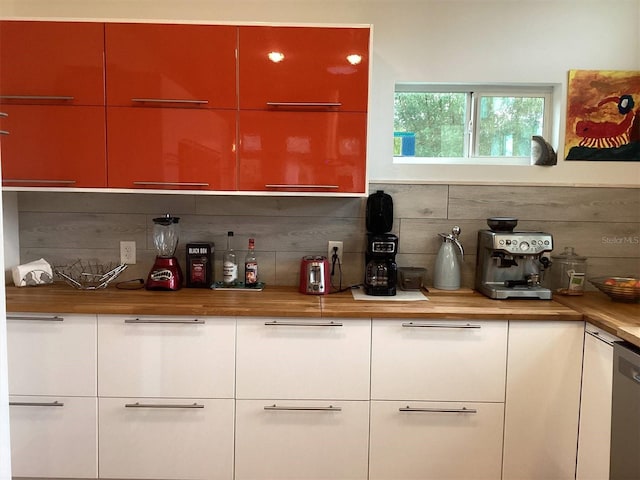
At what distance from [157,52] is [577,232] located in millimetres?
2247

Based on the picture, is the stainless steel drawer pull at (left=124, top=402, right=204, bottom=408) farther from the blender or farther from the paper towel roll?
the paper towel roll

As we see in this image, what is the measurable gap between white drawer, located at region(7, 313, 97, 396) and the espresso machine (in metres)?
1.79

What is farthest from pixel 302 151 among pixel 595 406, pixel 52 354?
pixel 595 406

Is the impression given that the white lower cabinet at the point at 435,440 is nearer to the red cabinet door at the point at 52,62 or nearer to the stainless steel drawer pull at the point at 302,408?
the stainless steel drawer pull at the point at 302,408

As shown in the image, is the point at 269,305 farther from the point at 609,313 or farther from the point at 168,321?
the point at 609,313

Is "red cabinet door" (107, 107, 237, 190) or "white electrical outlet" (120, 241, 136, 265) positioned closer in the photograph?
"red cabinet door" (107, 107, 237, 190)

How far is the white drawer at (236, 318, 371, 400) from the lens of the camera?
2.14m

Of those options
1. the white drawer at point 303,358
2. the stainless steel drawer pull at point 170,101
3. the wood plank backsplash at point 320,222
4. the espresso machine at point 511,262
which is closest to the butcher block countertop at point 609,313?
the espresso machine at point 511,262

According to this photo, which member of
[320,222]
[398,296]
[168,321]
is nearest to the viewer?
[168,321]

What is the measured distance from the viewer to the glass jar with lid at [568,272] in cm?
251

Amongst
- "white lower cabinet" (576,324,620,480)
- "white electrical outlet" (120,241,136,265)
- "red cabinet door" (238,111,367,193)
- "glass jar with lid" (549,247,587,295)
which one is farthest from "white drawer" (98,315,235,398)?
"glass jar with lid" (549,247,587,295)

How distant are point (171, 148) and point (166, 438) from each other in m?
1.27

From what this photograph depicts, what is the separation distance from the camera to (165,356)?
2150 mm

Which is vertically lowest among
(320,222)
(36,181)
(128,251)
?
(128,251)
